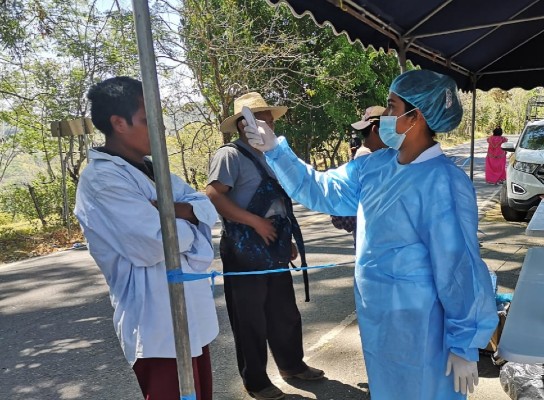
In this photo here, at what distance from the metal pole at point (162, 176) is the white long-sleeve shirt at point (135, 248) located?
282mm

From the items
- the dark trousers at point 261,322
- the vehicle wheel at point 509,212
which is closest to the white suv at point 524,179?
the vehicle wheel at point 509,212

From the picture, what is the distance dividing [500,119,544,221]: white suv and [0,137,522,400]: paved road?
1692 millimetres

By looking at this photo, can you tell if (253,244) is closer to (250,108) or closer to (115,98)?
(250,108)

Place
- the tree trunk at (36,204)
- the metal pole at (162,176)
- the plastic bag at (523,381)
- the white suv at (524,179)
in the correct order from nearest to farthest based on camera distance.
→ the metal pole at (162,176)
the plastic bag at (523,381)
the white suv at (524,179)
the tree trunk at (36,204)

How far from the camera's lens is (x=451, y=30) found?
3.78 meters

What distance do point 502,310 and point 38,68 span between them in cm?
1248

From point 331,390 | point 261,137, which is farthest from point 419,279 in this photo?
point 331,390

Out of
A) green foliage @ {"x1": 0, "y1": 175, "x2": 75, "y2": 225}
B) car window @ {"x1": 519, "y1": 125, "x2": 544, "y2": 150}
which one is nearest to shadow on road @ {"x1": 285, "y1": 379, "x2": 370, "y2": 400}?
car window @ {"x1": 519, "y1": 125, "x2": 544, "y2": 150}

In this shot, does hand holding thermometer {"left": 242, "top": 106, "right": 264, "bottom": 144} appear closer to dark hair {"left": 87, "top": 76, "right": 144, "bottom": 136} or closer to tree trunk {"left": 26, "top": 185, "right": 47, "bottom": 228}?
dark hair {"left": 87, "top": 76, "right": 144, "bottom": 136}

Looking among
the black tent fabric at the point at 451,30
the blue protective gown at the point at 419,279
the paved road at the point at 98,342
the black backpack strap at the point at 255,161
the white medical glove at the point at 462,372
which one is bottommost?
the paved road at the point at 98,342

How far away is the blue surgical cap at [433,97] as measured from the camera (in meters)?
1.74

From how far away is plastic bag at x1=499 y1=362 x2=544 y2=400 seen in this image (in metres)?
2.41

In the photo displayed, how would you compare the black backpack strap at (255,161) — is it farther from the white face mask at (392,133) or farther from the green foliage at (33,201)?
the green foliage at (33,201)

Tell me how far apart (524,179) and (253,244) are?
6126 mm
